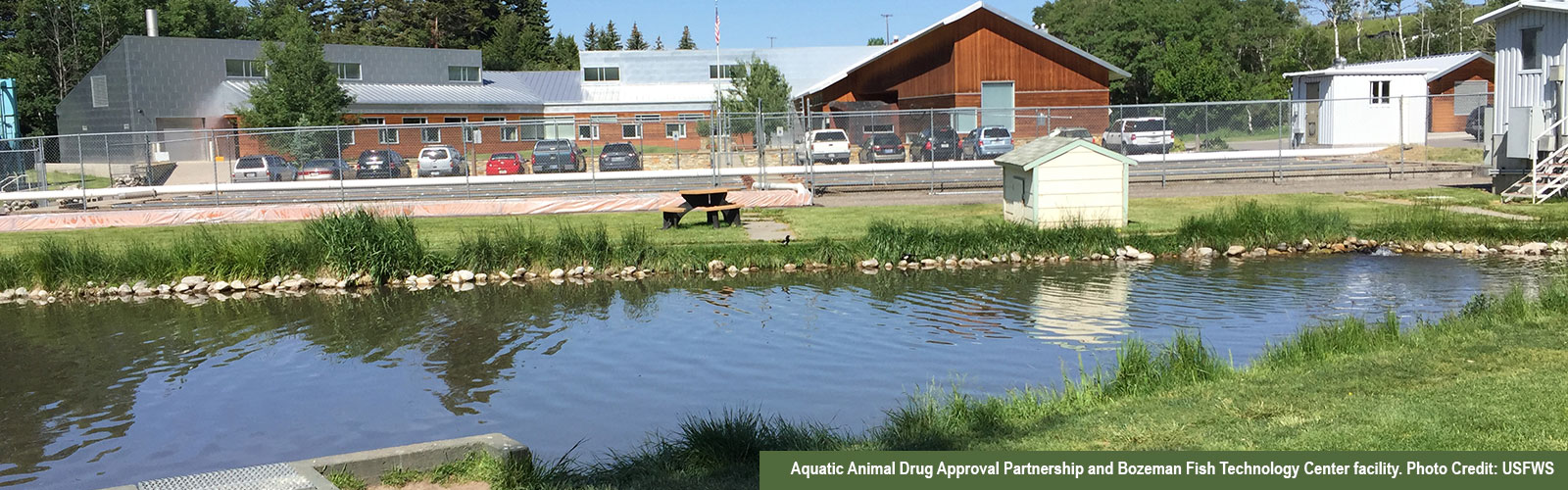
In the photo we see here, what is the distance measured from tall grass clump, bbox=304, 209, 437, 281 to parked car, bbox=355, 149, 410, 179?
17277 mm

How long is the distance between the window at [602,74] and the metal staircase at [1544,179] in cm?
5778

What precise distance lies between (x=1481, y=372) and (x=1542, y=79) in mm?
22089

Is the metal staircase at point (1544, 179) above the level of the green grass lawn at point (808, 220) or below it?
above

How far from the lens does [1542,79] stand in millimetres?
27422

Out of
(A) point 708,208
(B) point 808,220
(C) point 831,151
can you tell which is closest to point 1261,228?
(B) point 808,220

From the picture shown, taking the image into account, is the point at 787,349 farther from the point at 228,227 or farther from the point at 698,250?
the point at 228,227

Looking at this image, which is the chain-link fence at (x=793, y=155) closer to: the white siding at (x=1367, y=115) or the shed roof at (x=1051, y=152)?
the white siding at (x=1367, y=115)

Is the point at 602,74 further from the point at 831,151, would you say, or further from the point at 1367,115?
the point at 1367,115

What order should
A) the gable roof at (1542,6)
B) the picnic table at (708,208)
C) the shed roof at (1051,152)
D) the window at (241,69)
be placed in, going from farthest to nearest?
the window at (241,69)
the gable roof at (1542,6)
the picnic table at (708,208)
the shed roof at (1051,152)

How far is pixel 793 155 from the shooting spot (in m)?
36.7

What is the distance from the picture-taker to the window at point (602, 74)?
7750cm

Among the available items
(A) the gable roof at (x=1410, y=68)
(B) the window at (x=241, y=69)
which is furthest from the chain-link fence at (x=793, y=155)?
(B) the window at (x=241, y=69)

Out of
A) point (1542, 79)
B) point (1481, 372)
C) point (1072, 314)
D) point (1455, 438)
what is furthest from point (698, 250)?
point (1542, 79)

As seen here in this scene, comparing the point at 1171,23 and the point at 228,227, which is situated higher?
the point at 1171,23
